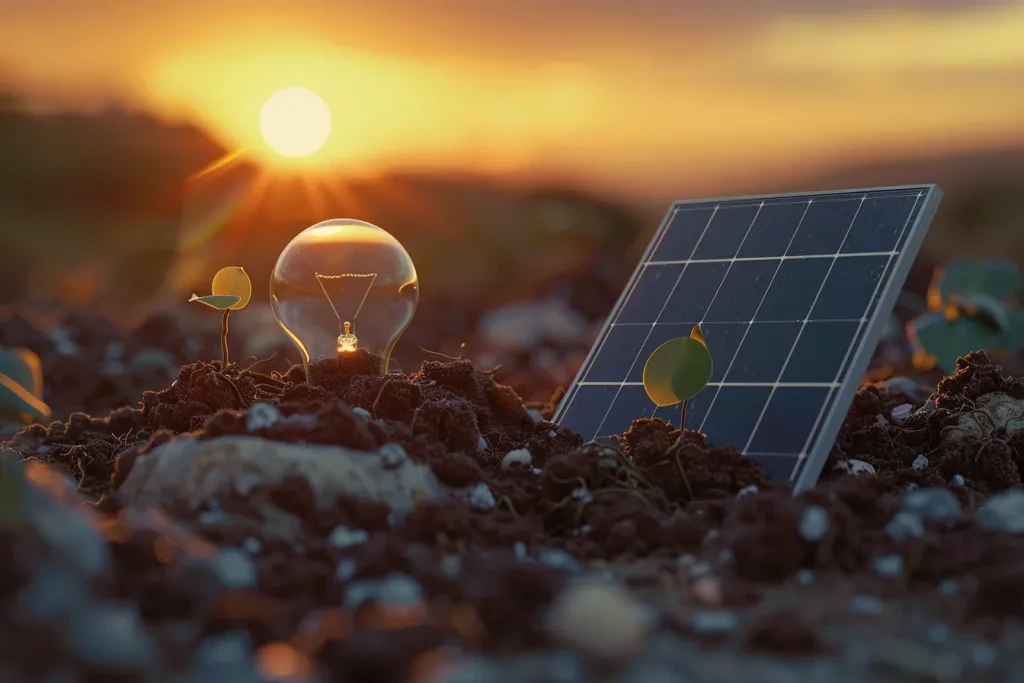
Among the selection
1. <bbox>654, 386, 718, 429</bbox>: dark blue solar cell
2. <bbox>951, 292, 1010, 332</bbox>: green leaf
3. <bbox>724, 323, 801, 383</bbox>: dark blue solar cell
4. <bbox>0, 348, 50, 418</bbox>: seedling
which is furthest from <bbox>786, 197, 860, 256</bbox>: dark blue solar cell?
<bbox>0, 348, 50, 418</bbox>: seedling

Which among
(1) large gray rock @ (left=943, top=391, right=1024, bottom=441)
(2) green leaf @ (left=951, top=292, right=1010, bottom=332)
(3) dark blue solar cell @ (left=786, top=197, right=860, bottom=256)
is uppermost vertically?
(2) green leaf @ (left=951, top=292, right=1010, bottom=332)

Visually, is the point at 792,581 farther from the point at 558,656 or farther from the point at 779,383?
the point at 779,383

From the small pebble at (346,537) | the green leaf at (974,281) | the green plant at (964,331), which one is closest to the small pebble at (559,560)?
the small pebble at (346,537)

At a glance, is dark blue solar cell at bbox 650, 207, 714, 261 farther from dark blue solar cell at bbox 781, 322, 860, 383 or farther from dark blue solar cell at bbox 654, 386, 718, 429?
dark blue solar cell at bbox 781, 322, 860, 383

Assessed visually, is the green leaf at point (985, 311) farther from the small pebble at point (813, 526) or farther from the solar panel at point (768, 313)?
the small pebble at point (813, 526)

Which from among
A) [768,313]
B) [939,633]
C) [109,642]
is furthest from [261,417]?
[768,313]

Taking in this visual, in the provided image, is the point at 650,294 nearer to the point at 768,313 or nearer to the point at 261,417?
the point at 768,313
